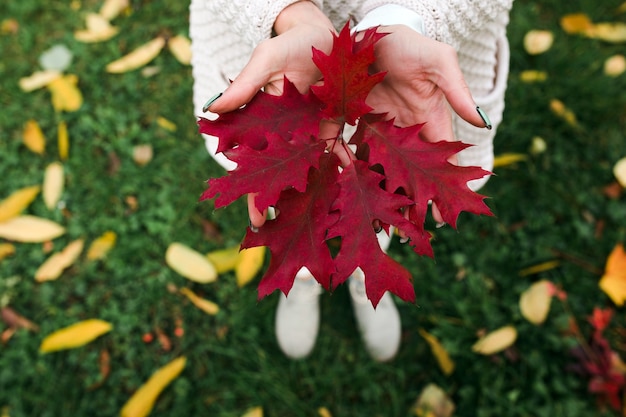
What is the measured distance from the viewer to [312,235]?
0.94m

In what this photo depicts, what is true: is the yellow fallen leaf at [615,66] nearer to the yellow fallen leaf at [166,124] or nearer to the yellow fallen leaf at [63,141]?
the yellow fallen leaf at [166,124]

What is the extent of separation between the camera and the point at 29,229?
1.92 m

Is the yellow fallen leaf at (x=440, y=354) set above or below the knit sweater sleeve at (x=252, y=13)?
below

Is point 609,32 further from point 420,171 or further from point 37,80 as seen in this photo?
point 37,80

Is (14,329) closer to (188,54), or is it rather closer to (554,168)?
(188,54)

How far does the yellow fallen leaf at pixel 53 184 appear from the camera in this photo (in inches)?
78.4

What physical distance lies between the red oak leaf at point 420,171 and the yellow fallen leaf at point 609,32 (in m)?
1.59

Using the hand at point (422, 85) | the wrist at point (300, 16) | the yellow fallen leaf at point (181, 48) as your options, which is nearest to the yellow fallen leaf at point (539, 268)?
the hand at point (422, 85)

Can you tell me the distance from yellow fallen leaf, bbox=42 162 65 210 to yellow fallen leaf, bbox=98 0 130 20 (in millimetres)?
720

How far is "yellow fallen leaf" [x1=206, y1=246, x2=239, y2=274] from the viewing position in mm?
1862

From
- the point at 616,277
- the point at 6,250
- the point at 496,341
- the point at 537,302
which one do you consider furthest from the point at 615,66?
the point at 6,250

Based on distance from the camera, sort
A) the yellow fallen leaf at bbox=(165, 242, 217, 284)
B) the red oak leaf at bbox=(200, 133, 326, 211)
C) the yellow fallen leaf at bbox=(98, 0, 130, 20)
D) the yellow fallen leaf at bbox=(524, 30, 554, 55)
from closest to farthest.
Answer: the red oak leaf at bbox=(200, 133, 326, 211) → the yellow fallen leaf at bbox=(165, 242, 217, 284) → the yellow fallen leaf at bbox=(524, 30, 554, 55) → the yellow fallen leaf at bbox=(98, 0, 130, 20)

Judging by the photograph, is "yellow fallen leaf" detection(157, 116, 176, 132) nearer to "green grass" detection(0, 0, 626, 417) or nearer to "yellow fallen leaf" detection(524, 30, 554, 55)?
"green grass" detection(0, 0, 626, 417)

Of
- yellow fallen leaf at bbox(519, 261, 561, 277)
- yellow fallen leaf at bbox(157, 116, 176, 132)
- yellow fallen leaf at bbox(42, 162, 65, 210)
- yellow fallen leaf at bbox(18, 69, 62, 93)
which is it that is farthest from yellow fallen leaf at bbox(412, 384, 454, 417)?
yellow fallen leaf at bbox(18, 69, 62, 93)
